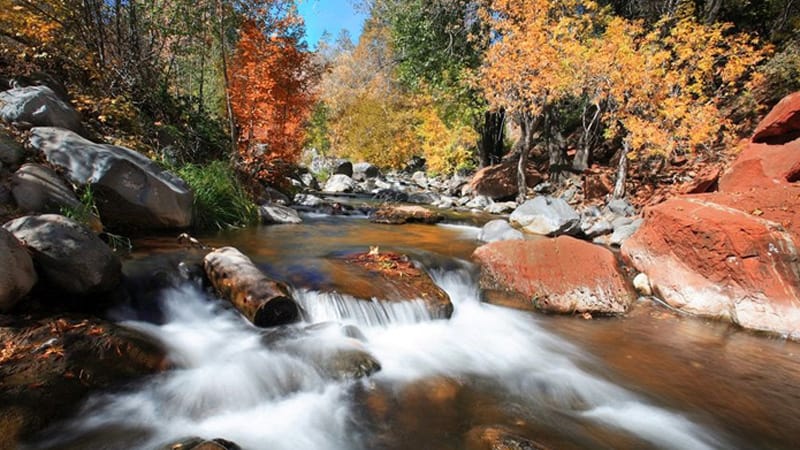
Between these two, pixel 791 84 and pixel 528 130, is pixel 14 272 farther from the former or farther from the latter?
pixel 791 84

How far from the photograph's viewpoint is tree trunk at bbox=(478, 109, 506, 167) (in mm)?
21203

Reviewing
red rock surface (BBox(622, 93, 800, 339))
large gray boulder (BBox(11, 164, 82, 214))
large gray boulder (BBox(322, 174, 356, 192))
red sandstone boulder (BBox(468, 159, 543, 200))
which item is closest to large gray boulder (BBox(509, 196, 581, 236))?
red rock surface (BBox(622, 93, 800, 339))

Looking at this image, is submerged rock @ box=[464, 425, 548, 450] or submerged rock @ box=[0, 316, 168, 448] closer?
submerged rock @ box=[0, 316, 168, 448]

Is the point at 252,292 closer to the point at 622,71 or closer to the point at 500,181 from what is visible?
the point at 622,71

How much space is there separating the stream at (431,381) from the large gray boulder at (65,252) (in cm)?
52

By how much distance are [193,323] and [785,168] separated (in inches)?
400

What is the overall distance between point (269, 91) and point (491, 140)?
14.8 metres

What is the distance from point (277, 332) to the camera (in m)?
4.35

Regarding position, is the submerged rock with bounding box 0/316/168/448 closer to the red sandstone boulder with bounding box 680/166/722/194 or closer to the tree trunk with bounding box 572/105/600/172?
the red sandstone boulder with bounding box 680/166/722/194

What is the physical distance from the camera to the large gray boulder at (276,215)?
9688 mm

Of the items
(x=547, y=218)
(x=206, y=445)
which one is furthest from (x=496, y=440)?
(x=547, y=218)

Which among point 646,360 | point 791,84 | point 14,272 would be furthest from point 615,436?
point 791,84

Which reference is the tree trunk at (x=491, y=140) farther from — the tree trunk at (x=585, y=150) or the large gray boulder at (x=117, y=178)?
the large gray boulder at (x=117, y=178)

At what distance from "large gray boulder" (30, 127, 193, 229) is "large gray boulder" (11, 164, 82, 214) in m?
0.48
